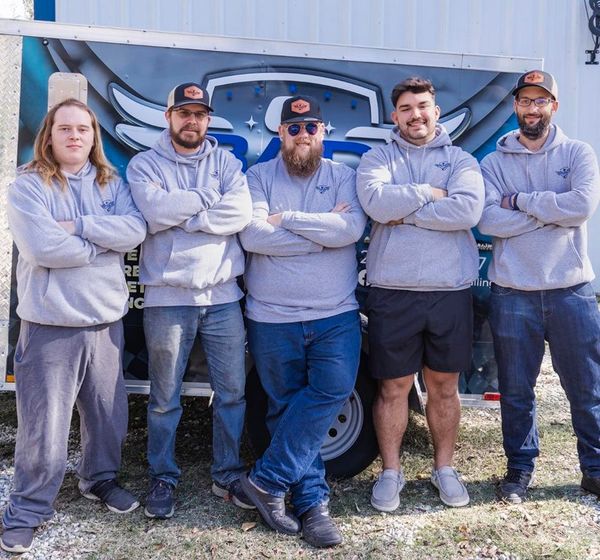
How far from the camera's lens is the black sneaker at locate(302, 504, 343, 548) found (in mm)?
2918

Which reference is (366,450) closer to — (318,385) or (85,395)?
(318,385)

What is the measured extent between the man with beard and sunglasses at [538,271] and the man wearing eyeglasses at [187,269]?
1.36 m

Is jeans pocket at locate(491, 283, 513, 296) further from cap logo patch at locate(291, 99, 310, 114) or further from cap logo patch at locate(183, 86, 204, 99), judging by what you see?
cap logo patch at locate(183, 86, 204, 99)

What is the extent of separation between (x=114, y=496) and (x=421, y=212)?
215 cm

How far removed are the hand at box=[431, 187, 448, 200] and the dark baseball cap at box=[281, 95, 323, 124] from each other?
2.24 ft

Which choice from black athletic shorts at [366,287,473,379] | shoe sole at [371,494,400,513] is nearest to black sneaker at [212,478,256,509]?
shoe sole at [371,494,400,513]

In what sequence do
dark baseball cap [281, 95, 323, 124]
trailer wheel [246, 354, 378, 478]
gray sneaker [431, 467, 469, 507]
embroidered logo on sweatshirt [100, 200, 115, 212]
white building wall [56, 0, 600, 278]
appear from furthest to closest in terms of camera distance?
1. white building wall [56, 0, 600, 278]
2. trailer wheel [246, 354, 378, 478]
3. gray sneaker [431, 467, 469, 507]
4. dark baseball cap [281, 95, 323, 124]
5. embroidered logo on sweatshirt [100, 200, 115, 212]

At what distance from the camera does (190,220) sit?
300 centimetres

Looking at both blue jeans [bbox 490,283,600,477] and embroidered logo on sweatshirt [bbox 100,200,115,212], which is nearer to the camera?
embroidered logo on sweatshirt [bbox 100,200,115,212]

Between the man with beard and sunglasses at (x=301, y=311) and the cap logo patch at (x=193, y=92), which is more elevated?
the cap logo patch at (x=193, y=92)

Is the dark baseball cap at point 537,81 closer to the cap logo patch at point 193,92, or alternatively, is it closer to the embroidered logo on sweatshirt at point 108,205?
the cap logo patch at point 193,92

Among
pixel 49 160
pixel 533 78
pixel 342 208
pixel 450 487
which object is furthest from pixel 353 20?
pixel 450 487

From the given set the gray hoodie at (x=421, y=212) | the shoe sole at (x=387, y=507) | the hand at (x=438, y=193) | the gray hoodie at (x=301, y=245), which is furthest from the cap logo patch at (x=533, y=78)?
the shoe sole at (x=387, y=507)

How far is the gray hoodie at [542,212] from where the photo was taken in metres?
3.12
